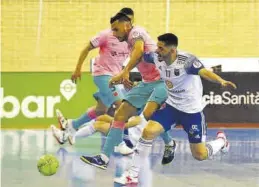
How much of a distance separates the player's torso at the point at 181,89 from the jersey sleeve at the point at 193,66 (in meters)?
0.11

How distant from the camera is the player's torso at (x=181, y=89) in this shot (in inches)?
344


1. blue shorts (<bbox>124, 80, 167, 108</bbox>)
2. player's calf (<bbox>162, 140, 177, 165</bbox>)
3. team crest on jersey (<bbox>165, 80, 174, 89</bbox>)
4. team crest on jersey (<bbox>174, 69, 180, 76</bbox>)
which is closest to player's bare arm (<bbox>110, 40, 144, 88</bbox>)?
blue shorts (<bbox>124, 80, 167, 108</bbox>)

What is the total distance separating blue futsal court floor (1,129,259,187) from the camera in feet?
27.8

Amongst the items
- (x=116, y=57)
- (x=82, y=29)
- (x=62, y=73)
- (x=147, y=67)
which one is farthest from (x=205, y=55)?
(x=147, y=67)

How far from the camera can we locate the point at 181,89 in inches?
350

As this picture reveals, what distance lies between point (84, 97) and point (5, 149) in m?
6.14

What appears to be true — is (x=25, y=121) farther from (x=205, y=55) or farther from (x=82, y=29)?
(x=205, y=55)

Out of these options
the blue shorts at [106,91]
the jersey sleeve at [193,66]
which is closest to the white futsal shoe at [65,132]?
the blue shorts at [106,91]

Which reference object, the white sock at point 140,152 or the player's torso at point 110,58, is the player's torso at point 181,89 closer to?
the white sock at point 140,152

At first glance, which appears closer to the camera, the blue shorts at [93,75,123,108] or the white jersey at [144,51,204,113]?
the white jersey at [144,51,204,113]

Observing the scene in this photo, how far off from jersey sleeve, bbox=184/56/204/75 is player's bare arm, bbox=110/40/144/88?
0.71 metres

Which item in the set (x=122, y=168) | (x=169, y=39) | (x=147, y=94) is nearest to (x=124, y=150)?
(x=122, y=168)

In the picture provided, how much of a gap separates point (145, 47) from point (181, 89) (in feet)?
2.82

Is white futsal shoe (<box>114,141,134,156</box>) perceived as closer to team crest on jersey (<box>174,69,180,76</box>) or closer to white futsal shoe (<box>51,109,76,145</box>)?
white futsal shoe (<box>51,109,76,145</box>)
